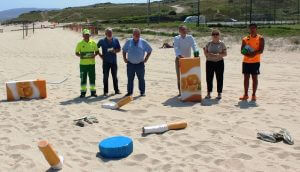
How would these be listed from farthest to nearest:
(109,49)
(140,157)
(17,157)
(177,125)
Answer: (109,49), (177,125), (17,157), (140,157)

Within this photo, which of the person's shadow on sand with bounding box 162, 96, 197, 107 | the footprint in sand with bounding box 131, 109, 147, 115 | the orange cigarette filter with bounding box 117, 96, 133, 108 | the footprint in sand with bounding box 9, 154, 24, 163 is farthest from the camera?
the person's shadow on sand with bounding box 162, 96, 197, 107

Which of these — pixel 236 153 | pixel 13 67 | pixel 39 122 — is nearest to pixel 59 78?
pixel 13 67

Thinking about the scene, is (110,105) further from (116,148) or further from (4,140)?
(116,148)

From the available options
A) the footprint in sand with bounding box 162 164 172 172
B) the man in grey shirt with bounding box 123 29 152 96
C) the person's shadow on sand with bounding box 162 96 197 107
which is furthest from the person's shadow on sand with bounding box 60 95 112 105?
the footprint in sand with bounding box 162 164 172 172

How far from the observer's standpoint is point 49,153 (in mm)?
5508

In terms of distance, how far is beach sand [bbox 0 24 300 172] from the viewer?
5770 millimetres

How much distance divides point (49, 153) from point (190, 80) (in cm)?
457

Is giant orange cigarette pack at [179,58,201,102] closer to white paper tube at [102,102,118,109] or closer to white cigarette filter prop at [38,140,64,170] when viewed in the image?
white paper tube at [102,102,118,109]

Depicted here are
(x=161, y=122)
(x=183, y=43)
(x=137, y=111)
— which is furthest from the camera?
(x=183, y=43)

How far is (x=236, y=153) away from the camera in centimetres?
601

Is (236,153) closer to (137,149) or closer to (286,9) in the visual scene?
(137,149)

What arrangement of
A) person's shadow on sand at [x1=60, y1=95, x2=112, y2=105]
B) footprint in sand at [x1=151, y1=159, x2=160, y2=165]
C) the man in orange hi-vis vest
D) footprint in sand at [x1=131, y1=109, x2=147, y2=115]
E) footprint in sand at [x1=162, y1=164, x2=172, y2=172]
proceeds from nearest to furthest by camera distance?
footprint in sand at [x1=162, y1=164, x2=172, y2=172] < footprint in sand at [x1=151, y1=159, x2=160, y2=165] < footprint in sand at [x1=131, y1=109, x2=147, y2=115] < the man in orange hi-vis vest < person's shadow on sand at [x1=60, y1=95, x2=112, y2=105]

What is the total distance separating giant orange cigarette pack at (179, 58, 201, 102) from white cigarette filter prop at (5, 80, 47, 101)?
10.9 feet

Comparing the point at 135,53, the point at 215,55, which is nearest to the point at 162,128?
the point at 215,55
